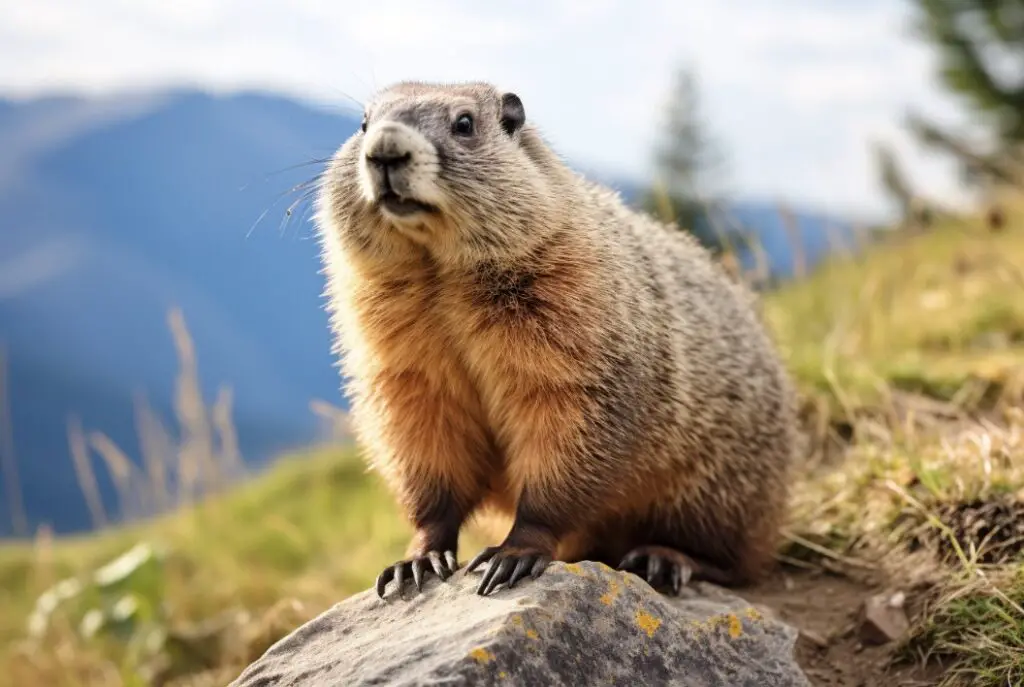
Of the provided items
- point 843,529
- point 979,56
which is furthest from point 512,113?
point 979,56

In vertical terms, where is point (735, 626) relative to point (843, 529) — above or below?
above

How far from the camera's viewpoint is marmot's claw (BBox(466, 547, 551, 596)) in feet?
12.4

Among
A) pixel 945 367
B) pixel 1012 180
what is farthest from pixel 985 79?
pixel 945 367

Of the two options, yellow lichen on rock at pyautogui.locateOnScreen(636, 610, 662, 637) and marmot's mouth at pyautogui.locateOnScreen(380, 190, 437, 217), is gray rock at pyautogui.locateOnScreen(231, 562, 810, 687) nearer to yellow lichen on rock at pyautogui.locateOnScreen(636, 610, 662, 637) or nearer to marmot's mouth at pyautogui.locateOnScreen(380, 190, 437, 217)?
yellow lichen on rock at pyautogui.locateOnScreen(636, 610, 662, 637)

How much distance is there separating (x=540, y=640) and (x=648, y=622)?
0.50 metres

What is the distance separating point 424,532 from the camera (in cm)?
441

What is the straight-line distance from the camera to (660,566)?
4727 millimetres

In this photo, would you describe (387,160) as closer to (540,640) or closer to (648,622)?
(540,640)

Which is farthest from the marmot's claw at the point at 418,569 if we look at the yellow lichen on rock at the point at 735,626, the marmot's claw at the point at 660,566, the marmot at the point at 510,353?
the yellow lichen on rock at the point at 735,626

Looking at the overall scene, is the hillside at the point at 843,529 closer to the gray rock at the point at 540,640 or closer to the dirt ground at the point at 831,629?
the dirt ground at the point at 831,629

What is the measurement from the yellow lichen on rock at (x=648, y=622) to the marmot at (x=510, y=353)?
42 centimetres

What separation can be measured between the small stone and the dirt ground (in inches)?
1.6

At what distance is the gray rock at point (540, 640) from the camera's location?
10.7 feet

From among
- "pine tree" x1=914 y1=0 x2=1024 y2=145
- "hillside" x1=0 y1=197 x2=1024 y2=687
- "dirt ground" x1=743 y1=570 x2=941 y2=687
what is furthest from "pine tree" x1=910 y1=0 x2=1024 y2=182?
"dirt ground" x1=743 y1=570 x2=941 y2=687
